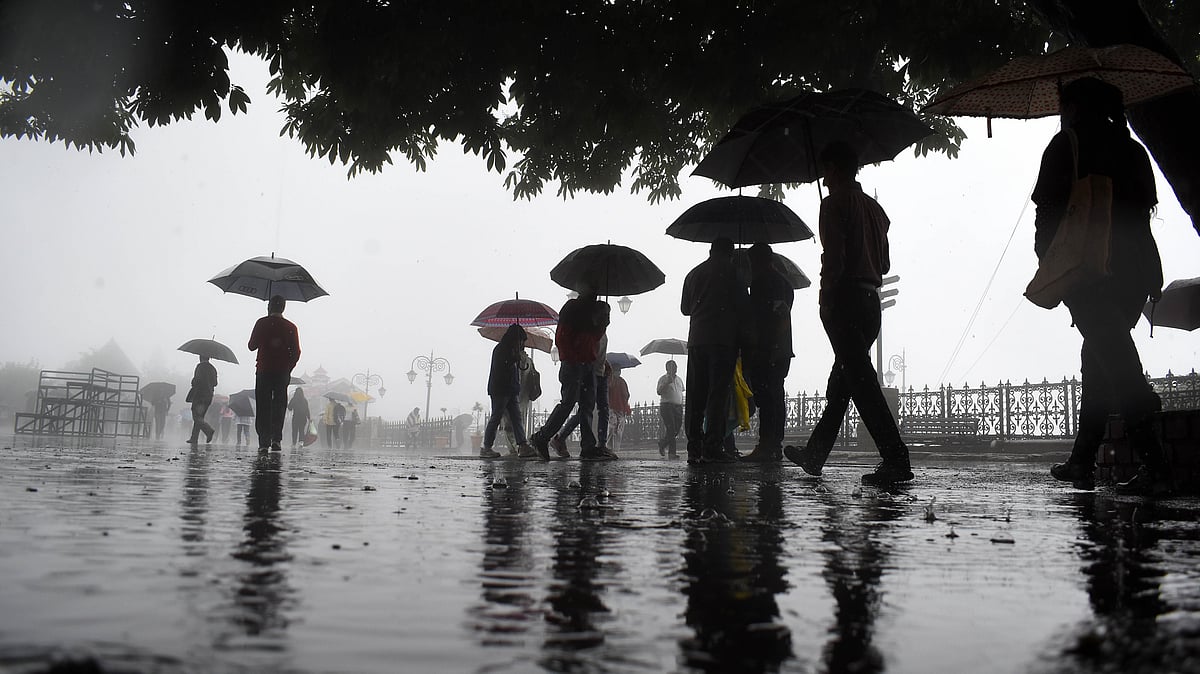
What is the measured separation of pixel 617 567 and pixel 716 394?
5524 mm

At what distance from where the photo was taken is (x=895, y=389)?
2180 centimetres

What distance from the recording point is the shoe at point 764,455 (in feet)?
24.4

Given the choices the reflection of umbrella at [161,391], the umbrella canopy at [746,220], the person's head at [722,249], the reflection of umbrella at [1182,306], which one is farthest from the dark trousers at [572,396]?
the reflection of umbrella at [161,391]

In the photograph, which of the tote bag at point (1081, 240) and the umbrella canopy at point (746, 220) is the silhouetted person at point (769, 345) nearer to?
the umbrella canopy at point (746, 220)

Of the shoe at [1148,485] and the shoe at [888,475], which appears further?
the shoe at [888,475]

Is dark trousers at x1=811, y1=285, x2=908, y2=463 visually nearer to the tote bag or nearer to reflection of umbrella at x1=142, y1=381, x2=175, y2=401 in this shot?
the tote bag

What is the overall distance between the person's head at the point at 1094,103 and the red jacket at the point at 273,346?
7.99 metres

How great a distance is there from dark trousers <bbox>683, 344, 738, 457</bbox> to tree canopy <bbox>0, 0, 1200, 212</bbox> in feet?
8.94

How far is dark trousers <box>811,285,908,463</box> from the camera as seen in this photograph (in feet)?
14.9

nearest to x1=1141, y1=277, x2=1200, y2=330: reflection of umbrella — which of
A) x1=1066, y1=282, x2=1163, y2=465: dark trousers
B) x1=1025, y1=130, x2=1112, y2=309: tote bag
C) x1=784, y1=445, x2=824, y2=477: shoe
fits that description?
x1=784, y1=445, x2=824, y2=477: shoe

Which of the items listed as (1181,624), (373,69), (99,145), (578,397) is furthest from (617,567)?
(99,145)

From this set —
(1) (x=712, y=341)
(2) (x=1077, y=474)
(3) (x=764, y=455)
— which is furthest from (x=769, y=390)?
(2) (x=1077, y=474)

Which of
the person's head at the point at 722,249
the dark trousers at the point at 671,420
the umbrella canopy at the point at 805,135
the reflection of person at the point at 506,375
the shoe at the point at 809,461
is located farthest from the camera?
the dark trousers at the point at 671,420

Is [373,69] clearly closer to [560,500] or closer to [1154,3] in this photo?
[560,500]
